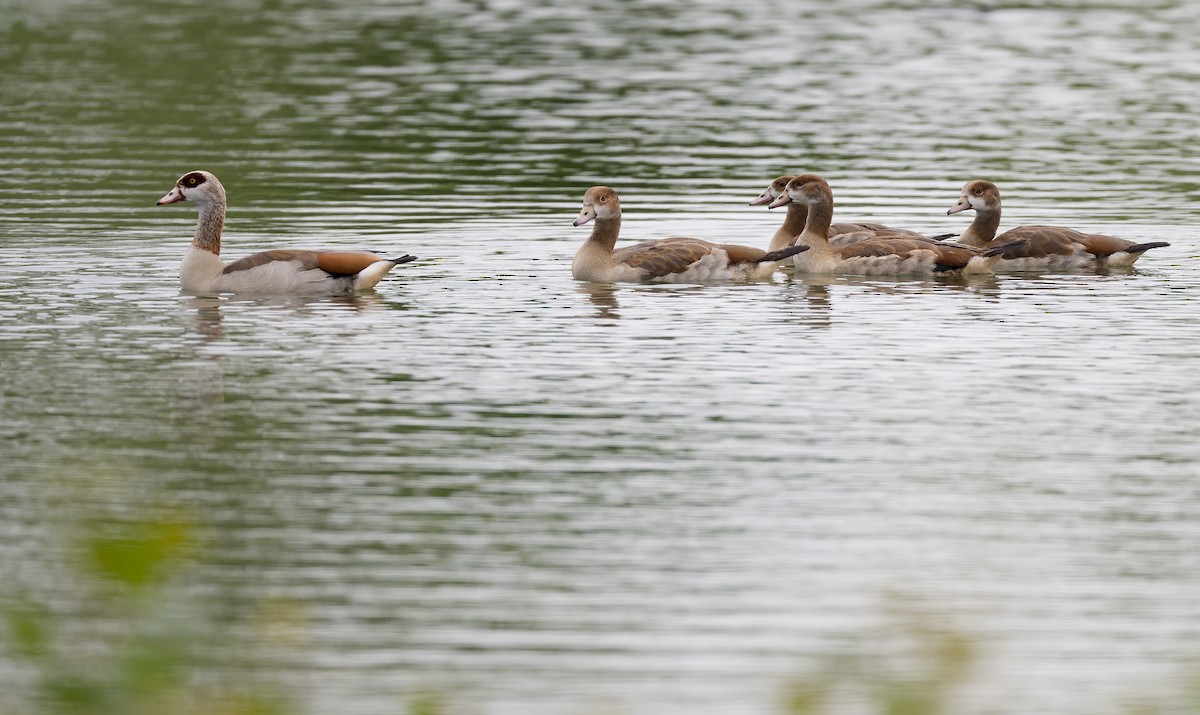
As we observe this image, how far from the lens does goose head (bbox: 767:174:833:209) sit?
2269cm

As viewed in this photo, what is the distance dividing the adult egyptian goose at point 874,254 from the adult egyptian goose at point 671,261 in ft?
2.29

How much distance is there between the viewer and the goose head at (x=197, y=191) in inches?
837

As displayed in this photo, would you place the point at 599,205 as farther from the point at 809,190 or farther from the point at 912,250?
the point at 912,250

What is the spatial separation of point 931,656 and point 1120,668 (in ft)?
14.1

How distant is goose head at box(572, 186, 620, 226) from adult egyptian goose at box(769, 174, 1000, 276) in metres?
2.08

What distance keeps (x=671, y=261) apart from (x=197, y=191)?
4.74 meters

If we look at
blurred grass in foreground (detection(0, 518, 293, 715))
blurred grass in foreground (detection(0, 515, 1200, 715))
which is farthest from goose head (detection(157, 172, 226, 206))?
blurred grass in foreground (detection(0, 518, 293, 715))

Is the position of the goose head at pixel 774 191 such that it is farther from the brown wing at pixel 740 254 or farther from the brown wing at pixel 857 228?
the brown wing at pixel 740 254

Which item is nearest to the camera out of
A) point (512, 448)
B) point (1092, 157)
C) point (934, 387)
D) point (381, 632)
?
point (381, 632)

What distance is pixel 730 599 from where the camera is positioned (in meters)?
10.7

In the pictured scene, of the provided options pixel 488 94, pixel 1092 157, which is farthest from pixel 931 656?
pixel 488 94

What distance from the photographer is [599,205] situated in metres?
21.8

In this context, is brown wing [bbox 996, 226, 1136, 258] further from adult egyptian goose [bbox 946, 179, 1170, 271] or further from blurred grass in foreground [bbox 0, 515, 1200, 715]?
blurred grass in foreground [bbox 0, 515, 1200, 715]

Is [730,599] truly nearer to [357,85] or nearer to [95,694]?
[95,694]
